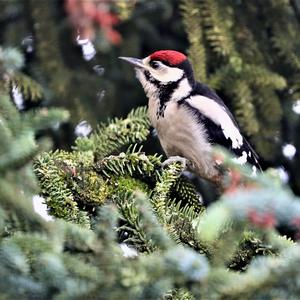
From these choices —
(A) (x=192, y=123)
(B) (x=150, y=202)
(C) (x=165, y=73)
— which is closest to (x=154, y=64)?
(C) (x=165, y=73)

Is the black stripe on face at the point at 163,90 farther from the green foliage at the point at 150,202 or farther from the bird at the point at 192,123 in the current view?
the green foliage at the point at 150,202

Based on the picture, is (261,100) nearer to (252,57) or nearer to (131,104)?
(252,57)

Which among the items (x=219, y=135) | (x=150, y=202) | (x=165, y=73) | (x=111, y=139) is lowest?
(x=219, y=135)

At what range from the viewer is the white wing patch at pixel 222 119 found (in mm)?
3305

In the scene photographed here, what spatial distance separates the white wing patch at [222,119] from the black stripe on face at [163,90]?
0.17 metres

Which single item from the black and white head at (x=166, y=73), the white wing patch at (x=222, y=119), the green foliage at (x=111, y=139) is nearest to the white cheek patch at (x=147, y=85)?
the black and white head at (x=166, y=73)

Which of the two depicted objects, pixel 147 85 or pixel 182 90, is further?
pixel 147 85

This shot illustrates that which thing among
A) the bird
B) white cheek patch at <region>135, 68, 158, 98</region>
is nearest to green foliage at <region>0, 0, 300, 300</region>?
the bird

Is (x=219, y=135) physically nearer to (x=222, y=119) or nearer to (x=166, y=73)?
(x=222, y=119)

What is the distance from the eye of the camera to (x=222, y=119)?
3311 millimetres

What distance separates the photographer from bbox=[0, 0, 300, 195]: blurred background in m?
3.45

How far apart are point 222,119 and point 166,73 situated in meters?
0.37

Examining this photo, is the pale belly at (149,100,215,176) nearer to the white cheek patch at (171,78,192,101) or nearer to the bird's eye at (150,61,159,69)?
the white cheek patch at (171,78,192,101)

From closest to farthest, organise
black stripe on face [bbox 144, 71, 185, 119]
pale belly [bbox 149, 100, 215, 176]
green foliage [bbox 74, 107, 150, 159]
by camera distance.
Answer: green foliage [bbox 74, 107, 150, 159], pale belly [bbox 149, 100, 215, 176], black stripe on face [bbox 144, 71, 185, 119]
